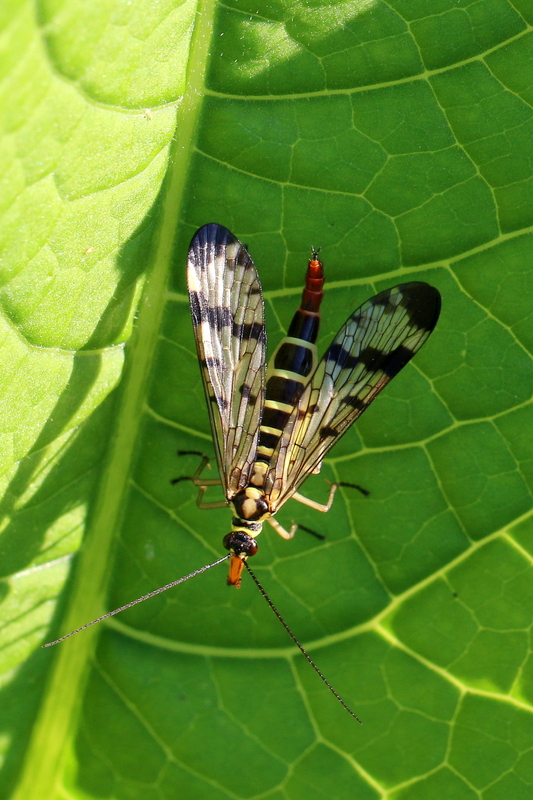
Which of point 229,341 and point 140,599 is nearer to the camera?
point 140,599

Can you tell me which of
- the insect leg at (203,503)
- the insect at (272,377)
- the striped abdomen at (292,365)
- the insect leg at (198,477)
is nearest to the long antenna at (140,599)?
the insect at (272,377)

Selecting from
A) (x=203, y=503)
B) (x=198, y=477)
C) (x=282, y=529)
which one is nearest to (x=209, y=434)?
(x=198, y=477)

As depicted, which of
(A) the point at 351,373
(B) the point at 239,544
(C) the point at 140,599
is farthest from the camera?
(A) the point at 351,373

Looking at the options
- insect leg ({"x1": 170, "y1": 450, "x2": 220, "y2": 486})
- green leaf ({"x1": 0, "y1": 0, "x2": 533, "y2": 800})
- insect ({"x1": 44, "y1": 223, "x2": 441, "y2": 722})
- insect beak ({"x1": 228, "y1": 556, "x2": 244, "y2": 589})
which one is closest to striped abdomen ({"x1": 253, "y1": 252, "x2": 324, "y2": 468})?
insect ({"x1": 44, "y1": 223, "x2": 441, "y2": 722})

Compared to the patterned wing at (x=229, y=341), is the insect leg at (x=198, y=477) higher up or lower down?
lower down

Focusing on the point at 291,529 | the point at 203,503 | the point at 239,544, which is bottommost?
the point at 291,529

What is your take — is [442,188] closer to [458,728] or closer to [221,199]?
[221,199]

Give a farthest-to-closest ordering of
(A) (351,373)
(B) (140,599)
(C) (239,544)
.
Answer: (A) (351,373) → (C) (239,544) → (B) (140,599)

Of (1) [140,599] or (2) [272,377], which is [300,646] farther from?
(2) [272,377]

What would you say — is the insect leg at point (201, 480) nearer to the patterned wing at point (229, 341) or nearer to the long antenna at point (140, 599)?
the patterned wing at point (229, 341)
